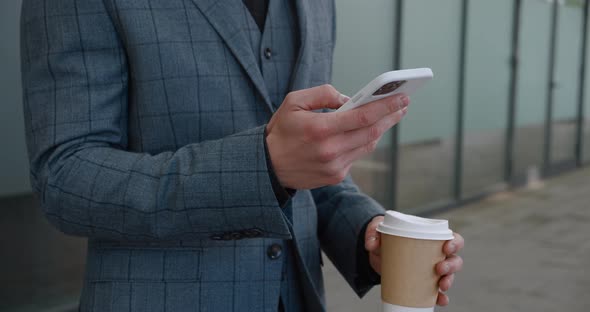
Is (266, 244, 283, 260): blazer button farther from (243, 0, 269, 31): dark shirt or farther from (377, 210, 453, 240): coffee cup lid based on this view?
(243, 0, 269, 31): dark shirt

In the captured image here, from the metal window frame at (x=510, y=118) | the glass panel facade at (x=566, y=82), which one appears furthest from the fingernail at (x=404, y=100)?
the glass panel facade at (x=566, y=82)

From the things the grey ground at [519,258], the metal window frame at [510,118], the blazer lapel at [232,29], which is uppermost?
the blazer lapel at [232,29]

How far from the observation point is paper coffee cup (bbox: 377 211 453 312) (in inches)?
40.2

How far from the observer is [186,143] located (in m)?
1.05

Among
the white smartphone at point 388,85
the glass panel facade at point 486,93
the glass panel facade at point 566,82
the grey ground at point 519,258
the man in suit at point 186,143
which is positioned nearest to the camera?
the white smartphone at point 388,85

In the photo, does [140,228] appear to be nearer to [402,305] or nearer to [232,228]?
[232,228]

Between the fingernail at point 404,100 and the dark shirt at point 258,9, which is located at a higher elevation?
the dark shirt at point 258,9

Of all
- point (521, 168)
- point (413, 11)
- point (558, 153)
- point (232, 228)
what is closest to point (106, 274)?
point (232, 228)

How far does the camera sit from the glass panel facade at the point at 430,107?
5.88 metres

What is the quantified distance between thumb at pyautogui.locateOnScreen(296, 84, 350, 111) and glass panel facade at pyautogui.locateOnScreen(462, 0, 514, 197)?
6149 millimetres

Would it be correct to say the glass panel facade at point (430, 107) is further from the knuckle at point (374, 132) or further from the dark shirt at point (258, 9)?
the knuckle at point (374, 132)

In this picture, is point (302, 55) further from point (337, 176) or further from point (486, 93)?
point (486, 93)

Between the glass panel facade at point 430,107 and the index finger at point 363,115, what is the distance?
16.5 feet

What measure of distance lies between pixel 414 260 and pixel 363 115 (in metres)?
0.33
